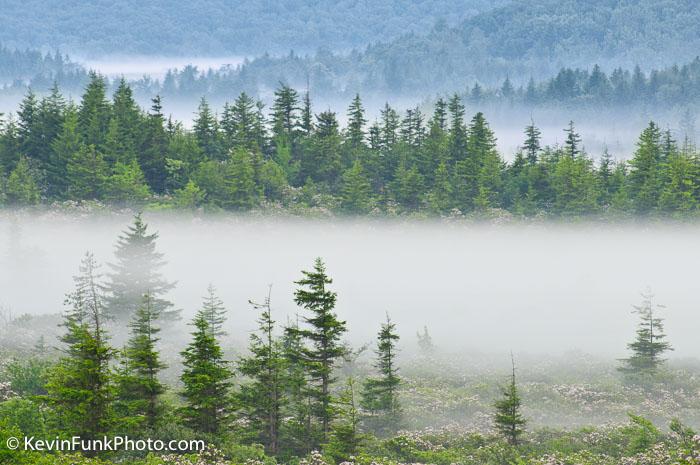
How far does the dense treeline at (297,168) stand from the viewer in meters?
92.8

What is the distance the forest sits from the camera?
27.0 m

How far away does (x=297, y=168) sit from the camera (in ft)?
347

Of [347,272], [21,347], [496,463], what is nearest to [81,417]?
[496,463]

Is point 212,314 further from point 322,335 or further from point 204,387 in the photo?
point 204,387

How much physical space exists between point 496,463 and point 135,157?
239 feet

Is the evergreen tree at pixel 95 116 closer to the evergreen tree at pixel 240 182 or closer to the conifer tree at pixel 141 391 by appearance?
the evergreen tree at pixel 240 182

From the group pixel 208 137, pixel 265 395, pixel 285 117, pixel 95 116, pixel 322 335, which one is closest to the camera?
pixel 265 395

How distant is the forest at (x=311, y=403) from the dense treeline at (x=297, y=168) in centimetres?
3627

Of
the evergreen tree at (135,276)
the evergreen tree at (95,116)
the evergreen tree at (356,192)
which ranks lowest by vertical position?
the evergreen tree at (135,276)

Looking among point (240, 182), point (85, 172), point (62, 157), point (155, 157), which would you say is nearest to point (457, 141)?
point (240, 182)

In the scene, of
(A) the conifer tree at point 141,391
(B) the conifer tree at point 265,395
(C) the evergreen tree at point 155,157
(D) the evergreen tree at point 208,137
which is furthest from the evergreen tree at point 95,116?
(A) the conifer tree at point 141,391

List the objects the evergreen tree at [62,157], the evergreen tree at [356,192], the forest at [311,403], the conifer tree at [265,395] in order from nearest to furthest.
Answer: the forest at [311,403]
the conifer tree at [265,395]
the evergreen tree at [62,157]
the evergreen tree at [356,192]

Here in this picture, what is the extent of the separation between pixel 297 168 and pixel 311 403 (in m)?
67.6

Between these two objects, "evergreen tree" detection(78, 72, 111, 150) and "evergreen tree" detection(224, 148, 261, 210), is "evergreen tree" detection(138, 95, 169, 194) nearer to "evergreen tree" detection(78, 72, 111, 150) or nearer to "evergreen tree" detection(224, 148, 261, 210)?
"evergreen tree" detection(78, 72, 111, 150)
